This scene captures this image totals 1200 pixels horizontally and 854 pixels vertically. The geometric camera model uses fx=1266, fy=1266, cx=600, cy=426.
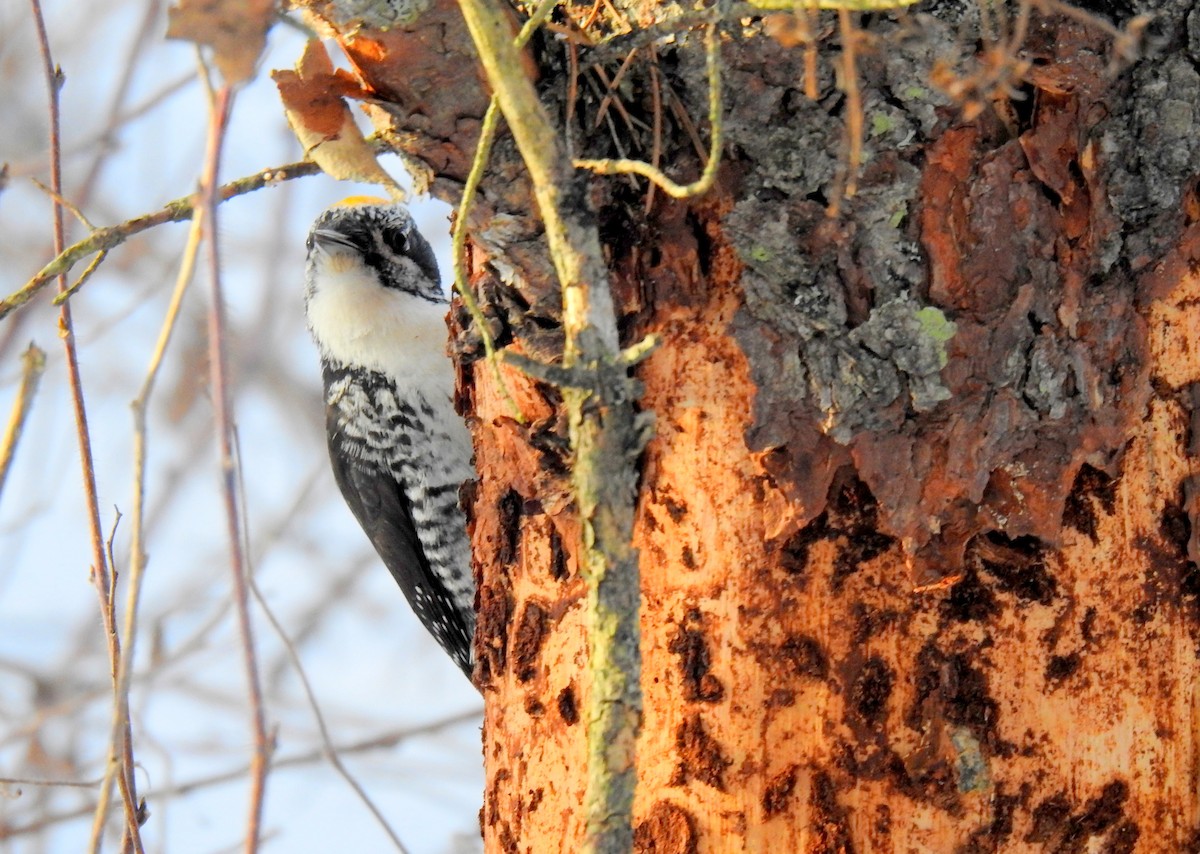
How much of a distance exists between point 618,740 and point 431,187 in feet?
2.19

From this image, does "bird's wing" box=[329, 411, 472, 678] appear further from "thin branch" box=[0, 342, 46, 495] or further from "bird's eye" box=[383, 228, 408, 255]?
"thin branch" box=[0, 342, 46, 495]

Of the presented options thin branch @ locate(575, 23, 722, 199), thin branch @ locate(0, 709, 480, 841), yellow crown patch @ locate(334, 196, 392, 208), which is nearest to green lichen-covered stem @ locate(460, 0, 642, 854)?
thin branch @ locate(575, 23, 722, 199)


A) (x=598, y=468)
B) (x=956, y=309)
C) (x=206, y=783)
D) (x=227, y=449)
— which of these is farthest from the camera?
(x=206, y=783)

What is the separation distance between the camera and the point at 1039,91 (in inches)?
55.3

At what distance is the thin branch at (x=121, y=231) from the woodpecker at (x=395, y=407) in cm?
147

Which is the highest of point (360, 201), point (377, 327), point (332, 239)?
point (360, 201)

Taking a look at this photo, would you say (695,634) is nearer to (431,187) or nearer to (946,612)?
(946,612)

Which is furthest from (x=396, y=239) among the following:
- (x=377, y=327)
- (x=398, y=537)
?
(x=398, y=537)

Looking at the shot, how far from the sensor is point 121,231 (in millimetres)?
1556

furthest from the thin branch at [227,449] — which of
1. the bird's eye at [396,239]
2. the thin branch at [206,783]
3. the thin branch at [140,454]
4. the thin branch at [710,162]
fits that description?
the bird's eye at [396,239]

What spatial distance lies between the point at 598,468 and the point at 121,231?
757mm

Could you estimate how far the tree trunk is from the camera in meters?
1.39

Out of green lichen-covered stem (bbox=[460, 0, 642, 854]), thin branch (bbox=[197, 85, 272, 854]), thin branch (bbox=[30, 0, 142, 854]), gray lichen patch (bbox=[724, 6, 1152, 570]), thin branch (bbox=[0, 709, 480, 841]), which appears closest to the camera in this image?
thin branch (bbox=[197, 85, 272, 854])

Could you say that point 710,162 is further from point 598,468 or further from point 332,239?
point 332,239
